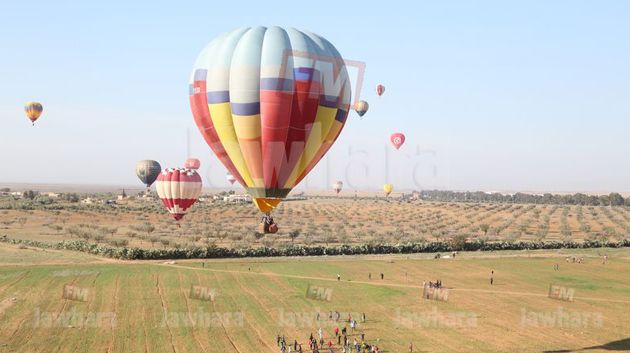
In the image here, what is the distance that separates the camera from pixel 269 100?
33219 mm

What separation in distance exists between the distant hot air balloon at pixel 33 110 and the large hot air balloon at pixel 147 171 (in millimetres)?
20594

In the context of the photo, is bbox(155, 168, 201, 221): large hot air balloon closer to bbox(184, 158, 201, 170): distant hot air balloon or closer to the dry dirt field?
the dry dirt field

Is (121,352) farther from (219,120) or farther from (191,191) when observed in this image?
(191,191)

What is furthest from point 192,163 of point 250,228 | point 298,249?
point 298,249

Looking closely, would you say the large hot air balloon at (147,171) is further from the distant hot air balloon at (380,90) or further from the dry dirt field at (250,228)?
the distant hot air balloon at (380,90)

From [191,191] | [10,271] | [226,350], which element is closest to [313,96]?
[226,350]

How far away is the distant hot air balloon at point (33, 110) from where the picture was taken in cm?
10956

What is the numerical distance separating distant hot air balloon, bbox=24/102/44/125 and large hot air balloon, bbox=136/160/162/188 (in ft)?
67.6

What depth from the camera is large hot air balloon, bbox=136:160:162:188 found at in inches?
4398

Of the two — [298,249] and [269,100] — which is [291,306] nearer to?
[269,100]

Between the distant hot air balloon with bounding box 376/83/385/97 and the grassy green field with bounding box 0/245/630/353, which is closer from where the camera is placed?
the grassy green field with bounding box 0/245/630/353

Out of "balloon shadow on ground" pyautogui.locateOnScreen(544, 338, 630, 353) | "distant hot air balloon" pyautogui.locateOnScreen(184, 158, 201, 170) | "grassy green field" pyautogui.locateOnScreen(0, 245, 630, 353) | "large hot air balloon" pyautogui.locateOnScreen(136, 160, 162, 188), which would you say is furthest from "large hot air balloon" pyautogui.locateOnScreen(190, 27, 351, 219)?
"distant hot air balloon" pyautogui.locateOnScreen(184, 158, 201, 170)

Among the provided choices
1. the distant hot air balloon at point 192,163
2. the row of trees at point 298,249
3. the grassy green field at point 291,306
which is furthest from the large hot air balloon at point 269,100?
the distant hot air balloon at point 192,163

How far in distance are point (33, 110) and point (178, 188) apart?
60.2m
